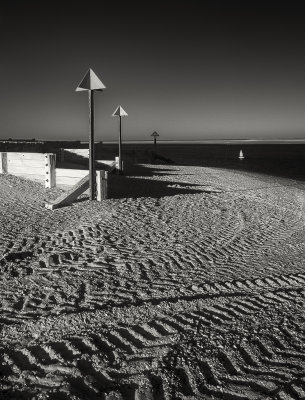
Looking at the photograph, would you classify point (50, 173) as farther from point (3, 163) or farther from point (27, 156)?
point (3, 163)

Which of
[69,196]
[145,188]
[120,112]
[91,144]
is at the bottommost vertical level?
[145,188]

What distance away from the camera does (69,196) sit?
8812 millimetres

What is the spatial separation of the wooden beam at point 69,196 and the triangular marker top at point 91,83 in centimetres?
242

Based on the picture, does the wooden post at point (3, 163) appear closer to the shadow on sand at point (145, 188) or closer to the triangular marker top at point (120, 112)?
the shadow on sand at point (145, 188)

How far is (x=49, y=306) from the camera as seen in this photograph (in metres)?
3.83

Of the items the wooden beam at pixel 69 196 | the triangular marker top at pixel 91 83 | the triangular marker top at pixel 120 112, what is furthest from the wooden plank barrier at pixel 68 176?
the triangular marker top at pixel 120 112

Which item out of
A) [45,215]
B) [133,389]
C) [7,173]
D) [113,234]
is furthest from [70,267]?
[7,173]

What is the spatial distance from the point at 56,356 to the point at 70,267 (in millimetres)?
1983

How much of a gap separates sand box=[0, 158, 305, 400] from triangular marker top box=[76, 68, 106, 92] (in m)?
3.19

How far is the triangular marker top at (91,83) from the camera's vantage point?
868cm

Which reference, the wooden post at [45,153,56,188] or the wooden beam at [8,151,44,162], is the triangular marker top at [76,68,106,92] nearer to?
the wooden post at [45,153,56,188]

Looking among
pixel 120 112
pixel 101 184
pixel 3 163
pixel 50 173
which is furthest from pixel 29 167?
pixel 120 112

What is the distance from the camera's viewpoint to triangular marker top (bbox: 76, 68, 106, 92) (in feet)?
28.5

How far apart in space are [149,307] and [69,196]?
5.51 metres
